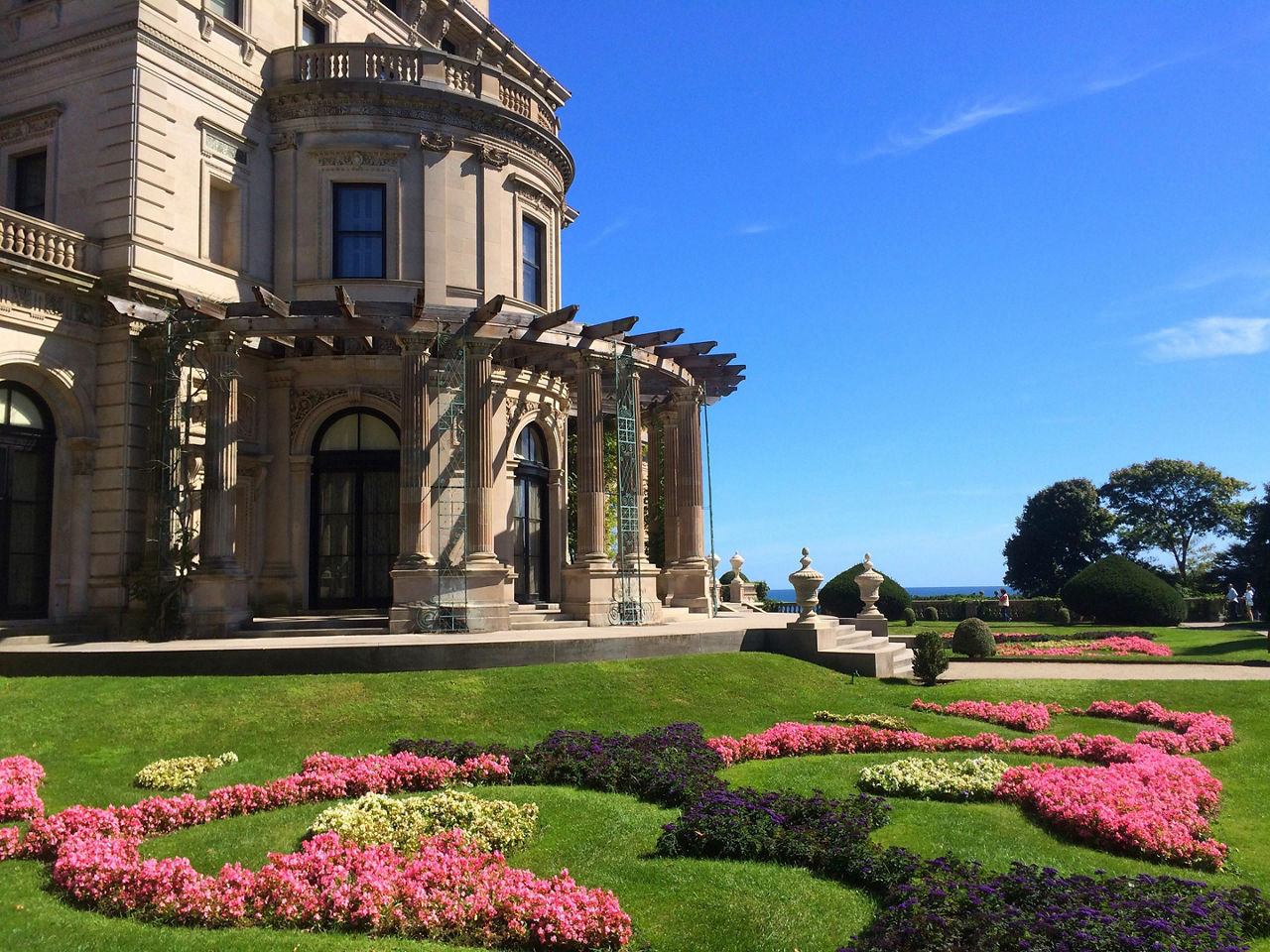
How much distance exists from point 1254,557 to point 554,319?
38446 millimetres

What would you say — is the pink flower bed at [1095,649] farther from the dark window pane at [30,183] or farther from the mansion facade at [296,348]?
the dark window pane at [30,183]

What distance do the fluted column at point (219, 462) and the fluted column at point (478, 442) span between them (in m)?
4.99

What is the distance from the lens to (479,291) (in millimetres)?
27188

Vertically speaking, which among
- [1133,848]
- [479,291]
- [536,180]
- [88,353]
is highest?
[536,180]

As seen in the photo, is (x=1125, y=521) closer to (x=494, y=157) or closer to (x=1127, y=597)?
(x=1127, y=597)

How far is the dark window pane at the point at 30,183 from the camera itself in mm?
24219

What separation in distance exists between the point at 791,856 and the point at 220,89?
910 inches

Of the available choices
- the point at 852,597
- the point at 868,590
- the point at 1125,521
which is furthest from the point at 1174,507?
the point at 868,590

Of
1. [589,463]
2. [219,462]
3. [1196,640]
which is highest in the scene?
[589,463]

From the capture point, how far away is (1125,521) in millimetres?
86000

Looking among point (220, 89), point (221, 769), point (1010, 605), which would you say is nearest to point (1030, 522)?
point (1010, 605)

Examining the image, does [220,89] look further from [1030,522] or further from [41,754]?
[1030,522]

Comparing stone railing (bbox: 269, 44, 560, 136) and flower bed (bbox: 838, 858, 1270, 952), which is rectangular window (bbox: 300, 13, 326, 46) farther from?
flower bed (bbox: 838, 858, 1270, 952)

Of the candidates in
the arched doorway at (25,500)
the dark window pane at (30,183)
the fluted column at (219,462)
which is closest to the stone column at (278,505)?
the fluted column at (219,462)
